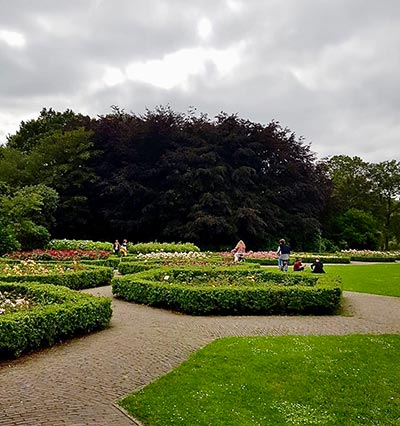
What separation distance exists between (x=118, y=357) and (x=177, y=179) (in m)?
28.3

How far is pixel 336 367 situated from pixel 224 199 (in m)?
27.8

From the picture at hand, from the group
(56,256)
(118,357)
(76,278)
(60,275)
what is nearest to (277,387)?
(118,357)

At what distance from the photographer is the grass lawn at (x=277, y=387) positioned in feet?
16.5

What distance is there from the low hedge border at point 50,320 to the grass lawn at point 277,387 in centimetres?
Answer: 244

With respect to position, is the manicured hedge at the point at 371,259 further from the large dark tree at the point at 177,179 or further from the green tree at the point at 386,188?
the green tree at the point at 386,188

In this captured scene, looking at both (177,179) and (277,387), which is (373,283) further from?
(177,179)

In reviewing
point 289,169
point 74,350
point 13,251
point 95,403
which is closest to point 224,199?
point 289,169

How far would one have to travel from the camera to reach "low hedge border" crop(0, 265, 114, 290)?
12789 millimetres

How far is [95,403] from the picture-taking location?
5.17 metres

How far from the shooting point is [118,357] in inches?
273

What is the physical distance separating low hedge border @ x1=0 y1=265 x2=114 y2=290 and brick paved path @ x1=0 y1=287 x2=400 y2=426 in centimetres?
247

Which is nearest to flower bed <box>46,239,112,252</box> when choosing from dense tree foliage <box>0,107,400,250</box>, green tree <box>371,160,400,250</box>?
dense tree foliage <box>0,107,400,250</box>

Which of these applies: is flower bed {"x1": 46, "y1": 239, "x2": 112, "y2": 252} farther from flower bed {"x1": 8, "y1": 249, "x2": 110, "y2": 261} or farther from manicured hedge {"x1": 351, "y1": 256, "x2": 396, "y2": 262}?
manicured hedge {"x1": 351, "y1": 256, "x2": 396, "y2": 262}

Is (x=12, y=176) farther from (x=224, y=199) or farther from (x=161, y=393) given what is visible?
(x=161, y=393)
